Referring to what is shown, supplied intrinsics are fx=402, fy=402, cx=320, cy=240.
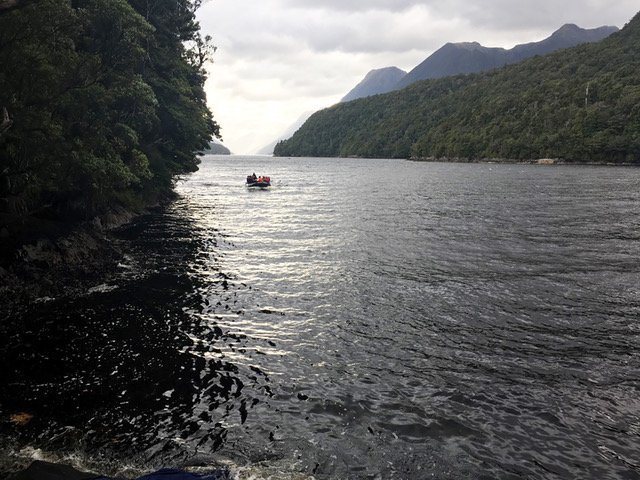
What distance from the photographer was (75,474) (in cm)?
813

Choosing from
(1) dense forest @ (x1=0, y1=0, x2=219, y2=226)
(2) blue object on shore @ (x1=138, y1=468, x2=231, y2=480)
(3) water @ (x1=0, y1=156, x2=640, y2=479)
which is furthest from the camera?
(1) dense forest @ (x1=0, y1=0, x2=219, y2=226)

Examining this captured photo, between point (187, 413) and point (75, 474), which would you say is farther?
point (187, 413)

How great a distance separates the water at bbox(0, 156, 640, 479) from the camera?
9.52 meters

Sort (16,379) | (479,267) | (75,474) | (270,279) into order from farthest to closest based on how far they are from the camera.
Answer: (479,267) → (270,279) → (16,379) → (75,474)

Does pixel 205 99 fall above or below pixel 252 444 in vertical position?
above

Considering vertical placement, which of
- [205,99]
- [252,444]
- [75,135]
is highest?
[205,99]

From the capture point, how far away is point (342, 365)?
45.2 feet

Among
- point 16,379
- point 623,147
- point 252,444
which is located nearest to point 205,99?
point 16,379

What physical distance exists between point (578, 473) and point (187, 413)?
9.54 m

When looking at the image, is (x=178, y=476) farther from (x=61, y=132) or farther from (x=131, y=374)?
(x=61, y=132)

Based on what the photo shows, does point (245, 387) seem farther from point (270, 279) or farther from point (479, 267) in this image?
point (479, 267)

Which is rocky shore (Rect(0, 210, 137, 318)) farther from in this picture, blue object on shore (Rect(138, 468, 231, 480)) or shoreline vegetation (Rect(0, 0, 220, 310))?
blue object on shore (Rect(138, 468, 231, 480))

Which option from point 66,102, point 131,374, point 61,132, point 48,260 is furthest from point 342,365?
point 66,102

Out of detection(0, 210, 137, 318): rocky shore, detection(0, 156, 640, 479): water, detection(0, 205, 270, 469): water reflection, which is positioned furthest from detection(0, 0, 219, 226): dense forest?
detection(0, 205, 270, 469): water reflection
